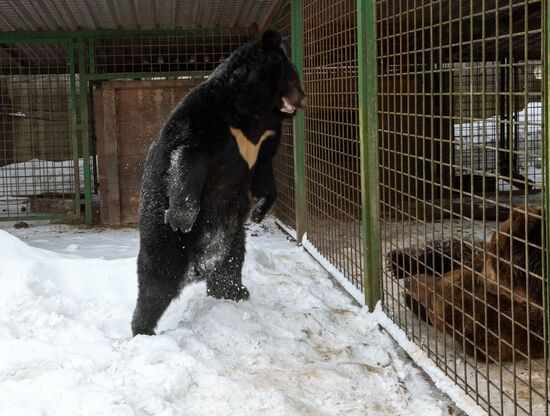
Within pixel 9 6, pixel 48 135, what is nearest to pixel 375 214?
pixel 9 6

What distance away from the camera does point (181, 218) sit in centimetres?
427

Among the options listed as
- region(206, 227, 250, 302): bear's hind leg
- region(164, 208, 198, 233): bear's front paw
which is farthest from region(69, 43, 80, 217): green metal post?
region(164, 208, 198, 233): bear's front paw

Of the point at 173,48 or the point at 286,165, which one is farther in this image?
the point at 173,48

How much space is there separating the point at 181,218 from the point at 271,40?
1.30m

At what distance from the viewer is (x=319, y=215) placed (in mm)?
6949

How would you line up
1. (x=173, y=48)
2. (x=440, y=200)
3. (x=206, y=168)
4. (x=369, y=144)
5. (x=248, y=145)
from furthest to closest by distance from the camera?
(x=173, y=48) → (x=369, y=144) → (x=248, y=145) → (x=206, y=168) → (x=440, y=200)

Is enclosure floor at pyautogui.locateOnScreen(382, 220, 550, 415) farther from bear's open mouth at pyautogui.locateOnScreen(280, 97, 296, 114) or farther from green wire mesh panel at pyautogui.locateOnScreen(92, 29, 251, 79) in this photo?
green wire mesh panel at pyautogui.locateOnScreen(92, 29, 251, 79)

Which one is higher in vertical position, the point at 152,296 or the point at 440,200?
the point at 440,200

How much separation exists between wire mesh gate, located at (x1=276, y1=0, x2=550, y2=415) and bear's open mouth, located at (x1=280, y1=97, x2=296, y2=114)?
49cm

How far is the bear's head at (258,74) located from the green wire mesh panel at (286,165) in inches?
127

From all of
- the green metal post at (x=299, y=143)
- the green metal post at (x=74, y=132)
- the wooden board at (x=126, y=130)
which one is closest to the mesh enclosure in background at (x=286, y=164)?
the green metal post at (x=299, y=143)

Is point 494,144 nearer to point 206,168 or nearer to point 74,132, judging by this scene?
point 74,132

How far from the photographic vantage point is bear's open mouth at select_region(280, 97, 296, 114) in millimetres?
4883

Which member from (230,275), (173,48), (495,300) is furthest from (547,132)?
(173,48)
